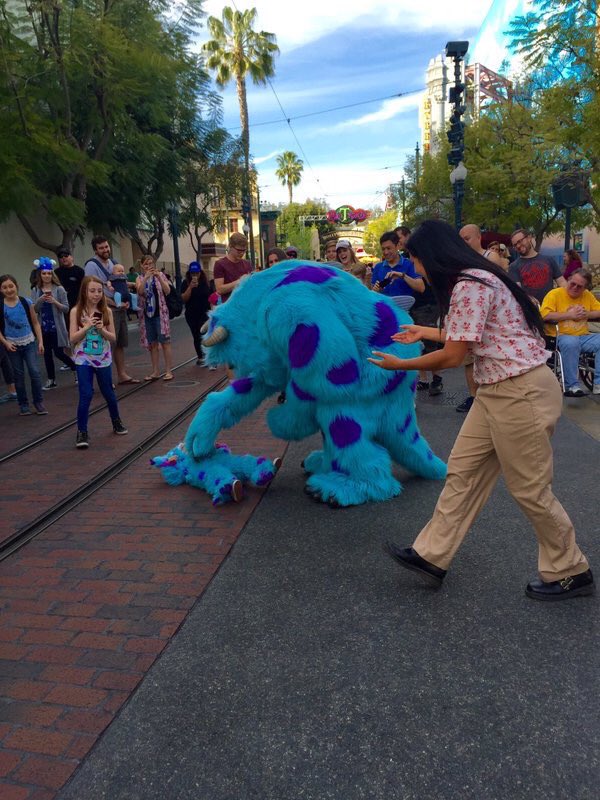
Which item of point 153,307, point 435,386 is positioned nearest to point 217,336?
point 435,386

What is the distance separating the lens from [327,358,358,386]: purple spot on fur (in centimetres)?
423

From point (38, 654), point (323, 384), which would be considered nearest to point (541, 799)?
point (38, 654)

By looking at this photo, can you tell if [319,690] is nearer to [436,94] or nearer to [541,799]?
[541,799]

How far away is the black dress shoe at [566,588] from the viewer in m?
3.04

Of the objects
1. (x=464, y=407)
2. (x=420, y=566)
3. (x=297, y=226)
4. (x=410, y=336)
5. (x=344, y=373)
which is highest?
(x=297, y=226)

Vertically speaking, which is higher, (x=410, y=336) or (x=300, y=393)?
(x=410, y=336)

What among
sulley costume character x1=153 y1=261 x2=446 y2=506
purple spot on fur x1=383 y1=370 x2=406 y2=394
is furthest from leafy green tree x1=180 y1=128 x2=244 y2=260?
purple spot on fur x1=383 y1=370 x2=406 y2=394

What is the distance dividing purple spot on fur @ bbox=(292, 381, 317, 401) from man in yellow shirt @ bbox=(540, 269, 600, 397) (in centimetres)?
402

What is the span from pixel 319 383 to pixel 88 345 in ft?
9.81

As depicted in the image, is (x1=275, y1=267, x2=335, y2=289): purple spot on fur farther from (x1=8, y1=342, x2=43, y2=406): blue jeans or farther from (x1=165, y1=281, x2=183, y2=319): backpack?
(x1=165, y1=281, x2=183, y2=319): backpack

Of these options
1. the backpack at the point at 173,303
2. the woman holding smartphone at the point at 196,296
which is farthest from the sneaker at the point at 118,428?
the woman holding smartphone at the point at 196,296

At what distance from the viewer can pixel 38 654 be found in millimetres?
2826

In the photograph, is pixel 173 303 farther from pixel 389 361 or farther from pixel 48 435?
pixel 389 361

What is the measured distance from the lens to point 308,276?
4.38 meters
